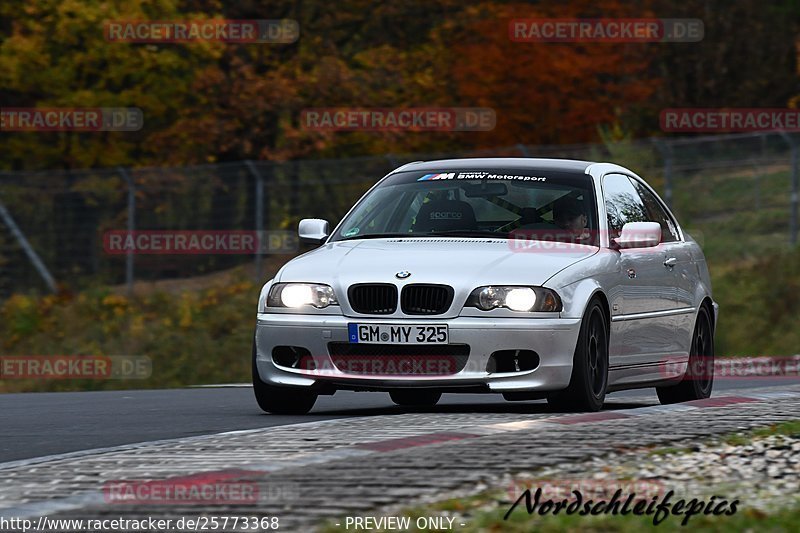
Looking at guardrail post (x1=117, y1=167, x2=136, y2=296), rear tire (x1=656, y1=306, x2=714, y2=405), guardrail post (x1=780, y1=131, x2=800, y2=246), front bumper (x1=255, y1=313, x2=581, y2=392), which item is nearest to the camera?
front bumper (x1=255, y1=313, x2=581, y2=392)

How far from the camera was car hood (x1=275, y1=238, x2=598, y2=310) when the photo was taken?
10.5 m

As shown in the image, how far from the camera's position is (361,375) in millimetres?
10586

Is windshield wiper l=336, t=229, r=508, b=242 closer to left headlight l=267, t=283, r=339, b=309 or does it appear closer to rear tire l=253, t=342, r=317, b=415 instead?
left headlight l=267, t=283, r=339, b=309

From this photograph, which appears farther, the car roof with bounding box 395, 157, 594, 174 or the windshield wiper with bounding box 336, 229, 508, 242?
the car roof with bounding box 395, 157, 594, 174

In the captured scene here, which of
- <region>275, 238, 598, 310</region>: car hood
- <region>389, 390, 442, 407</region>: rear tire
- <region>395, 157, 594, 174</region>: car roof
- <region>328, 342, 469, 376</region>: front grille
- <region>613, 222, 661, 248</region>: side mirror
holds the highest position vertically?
<region>395, 157, 594, 174</region>: car roof

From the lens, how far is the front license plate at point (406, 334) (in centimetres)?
1044

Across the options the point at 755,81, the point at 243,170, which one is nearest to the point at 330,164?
the point at 243,170

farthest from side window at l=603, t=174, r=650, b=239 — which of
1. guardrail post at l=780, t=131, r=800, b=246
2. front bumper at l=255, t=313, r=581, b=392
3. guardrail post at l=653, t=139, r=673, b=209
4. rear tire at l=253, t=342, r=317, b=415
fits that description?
guardrail post at l=653, t=139, r=673, b=209

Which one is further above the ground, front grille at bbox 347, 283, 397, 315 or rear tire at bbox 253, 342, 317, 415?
front grille at bbox 347, 283, 397, 315

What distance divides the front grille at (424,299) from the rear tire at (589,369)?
0.82m

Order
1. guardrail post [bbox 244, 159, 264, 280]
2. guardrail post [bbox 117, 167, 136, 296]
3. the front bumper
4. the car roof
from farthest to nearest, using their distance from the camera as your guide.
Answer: guardrail post [bbox 117, 167, 136, 296] < guardrail post [bbox 244, 159, 264, 280] < the car roof < the front bumper

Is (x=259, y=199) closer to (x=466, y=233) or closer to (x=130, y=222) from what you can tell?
(x=130, y=222)

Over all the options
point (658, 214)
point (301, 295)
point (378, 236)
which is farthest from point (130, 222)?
point (301, 295)

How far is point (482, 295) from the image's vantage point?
1048 cm
